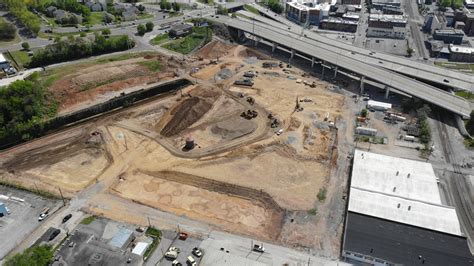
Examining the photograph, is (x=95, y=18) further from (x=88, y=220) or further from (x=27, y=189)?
(x=88, y=220)

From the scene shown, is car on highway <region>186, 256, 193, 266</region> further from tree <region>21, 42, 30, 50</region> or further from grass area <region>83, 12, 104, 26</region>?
grass area <region>83, 12, 104, 26</region>

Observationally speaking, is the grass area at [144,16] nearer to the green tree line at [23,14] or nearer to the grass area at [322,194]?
the green tree line at [23,14]

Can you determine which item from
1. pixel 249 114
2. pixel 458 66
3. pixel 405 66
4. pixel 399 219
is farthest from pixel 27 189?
pixel 458 66

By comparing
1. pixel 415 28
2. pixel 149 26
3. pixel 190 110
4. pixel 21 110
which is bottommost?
pixel 190 110

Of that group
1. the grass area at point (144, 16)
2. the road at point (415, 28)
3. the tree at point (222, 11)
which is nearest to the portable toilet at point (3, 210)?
the grass area at point (144, 16)

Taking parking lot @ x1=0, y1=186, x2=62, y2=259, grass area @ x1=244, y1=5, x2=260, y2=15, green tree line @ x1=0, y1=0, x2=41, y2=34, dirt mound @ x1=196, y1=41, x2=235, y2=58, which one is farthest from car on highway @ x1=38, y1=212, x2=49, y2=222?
grass area @ x1=244, y1=5, x2=260, y2=15
